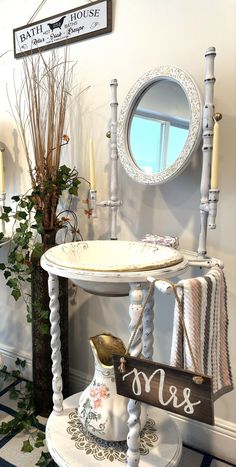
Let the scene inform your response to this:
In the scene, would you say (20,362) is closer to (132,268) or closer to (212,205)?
(132,268)

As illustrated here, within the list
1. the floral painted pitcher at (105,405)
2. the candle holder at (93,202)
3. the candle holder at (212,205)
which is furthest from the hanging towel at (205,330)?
the candle holder at (93,202)

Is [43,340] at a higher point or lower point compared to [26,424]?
higher

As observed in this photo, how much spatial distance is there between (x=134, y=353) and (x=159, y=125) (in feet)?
2.73

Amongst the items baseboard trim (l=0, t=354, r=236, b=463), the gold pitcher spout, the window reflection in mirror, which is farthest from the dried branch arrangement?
baseboard trim (l=0, t=354, r=236, b=463)

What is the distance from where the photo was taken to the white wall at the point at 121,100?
3.87 feet

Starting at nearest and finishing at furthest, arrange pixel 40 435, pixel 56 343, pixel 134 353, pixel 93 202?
1. pixel 134 353
2. pixel 56 343
3. pixel 93 202
4. pixel 40 435

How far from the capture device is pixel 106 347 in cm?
116

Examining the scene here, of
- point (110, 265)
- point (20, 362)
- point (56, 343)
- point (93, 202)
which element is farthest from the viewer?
point (20, 362)

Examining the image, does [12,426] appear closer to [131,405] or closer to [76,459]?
[76,459]

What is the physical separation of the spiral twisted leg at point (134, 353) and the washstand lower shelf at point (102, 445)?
6.8 inches

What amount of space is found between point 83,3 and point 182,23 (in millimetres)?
505

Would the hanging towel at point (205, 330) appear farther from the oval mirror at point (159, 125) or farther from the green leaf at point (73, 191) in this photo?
the green leaf at point (73, 191)

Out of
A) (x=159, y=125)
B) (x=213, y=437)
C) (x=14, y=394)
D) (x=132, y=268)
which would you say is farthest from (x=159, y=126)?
(x=14, y=394)

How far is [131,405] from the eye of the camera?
2.83 feet
